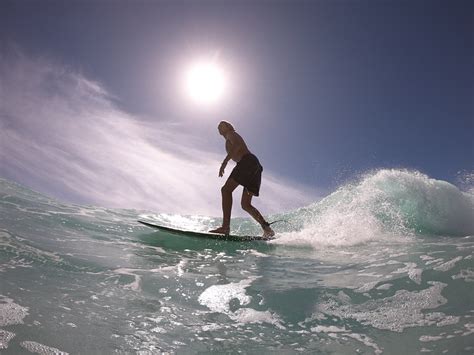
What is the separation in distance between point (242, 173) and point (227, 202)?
2.76 feet

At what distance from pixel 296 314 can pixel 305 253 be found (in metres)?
3.33

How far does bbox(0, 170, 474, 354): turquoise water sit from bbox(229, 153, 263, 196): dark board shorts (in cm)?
176

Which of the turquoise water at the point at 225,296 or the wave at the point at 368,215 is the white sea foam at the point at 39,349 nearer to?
the turquoise water at the point at 225,296

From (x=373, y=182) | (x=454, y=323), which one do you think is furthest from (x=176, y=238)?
(x=373, y=182)

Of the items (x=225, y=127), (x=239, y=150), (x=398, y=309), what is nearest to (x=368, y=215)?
(x=239, y=150)

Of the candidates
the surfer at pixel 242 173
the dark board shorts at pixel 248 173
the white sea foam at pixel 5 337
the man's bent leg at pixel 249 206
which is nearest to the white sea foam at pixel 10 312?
the white sea foam at pixel 5 337

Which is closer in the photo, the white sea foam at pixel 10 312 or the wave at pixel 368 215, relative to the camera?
the white sea foam at pixel 10 312

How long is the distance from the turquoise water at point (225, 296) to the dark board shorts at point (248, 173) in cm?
176

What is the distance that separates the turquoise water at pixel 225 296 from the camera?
247 centimetres

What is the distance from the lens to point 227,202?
783 cm

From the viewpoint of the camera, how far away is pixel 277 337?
2697 millimetres

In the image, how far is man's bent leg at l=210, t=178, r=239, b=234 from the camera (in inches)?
301

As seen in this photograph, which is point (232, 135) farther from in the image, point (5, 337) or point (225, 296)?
point (5, 337)

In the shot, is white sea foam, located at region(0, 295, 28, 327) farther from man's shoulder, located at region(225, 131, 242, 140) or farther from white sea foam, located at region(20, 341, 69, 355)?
man's shoulder, located at region(225, 131, 242, 140)
